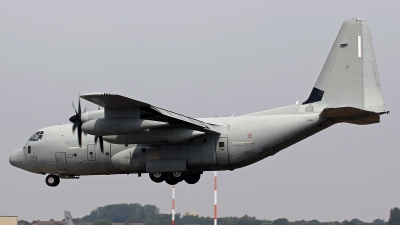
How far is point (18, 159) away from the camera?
37.7m

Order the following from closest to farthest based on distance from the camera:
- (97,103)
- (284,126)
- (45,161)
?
(97,103), (284,126), (45,161)

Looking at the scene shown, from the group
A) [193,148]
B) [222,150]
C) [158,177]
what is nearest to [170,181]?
[158,177]

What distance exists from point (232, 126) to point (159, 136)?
3.37 m

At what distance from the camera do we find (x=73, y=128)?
33.7 metres

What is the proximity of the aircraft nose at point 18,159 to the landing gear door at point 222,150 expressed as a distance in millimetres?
10032

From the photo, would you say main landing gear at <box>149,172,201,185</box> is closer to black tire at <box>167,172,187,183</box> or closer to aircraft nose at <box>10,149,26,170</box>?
black tire at <box>167,172,187,183</box>

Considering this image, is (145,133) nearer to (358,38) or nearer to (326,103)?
(326,103)

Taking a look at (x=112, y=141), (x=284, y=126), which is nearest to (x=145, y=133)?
(x=112, y=141)

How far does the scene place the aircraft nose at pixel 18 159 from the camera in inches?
1479

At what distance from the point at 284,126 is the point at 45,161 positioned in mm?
11730

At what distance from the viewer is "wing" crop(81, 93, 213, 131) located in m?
30.4

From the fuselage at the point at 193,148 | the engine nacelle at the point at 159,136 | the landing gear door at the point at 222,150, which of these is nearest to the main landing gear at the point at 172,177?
the fuselage at the point at 193,148

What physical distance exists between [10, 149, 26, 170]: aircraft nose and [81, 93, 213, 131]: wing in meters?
7.73

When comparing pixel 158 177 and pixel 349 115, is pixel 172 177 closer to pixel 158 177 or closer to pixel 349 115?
pixel 158 177
